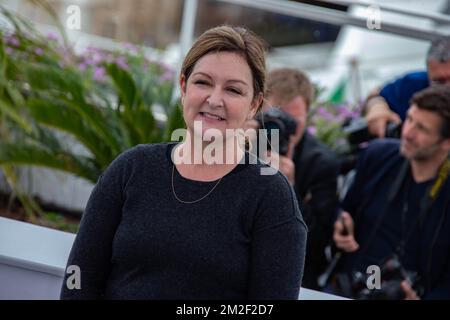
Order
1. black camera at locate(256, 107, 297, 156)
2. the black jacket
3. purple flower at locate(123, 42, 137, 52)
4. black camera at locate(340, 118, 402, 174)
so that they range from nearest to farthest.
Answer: black camera at locate(256, 107, 297, 156)
the black jacket
black camera at locate(340, 118, 402, 174)
purple flower at locate(123, 42, 137, 52)

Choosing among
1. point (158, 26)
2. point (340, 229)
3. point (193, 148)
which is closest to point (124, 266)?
point (193, 148)

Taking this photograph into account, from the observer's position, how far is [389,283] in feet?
9.58

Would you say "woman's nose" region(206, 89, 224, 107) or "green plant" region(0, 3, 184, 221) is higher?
"green plant" region(0, 3, 184, 221)

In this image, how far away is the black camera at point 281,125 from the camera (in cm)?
287

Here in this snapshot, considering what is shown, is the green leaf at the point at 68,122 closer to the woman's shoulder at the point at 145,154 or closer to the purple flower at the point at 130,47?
the purple flower at the point at 130,47

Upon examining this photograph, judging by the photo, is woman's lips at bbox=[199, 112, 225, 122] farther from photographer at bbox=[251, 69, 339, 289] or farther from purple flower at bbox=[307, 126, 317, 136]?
purple flower at bbox=[307, 126, 317, 136]

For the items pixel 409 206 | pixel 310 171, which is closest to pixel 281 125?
pixel 310 171

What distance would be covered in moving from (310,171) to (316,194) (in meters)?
0.11

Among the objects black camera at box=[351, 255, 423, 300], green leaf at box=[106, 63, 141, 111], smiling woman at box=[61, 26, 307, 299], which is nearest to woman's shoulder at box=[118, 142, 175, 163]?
smiling woman at box=[61, 26, 307, 299]

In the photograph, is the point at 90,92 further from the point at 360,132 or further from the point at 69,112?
the point at 360,132

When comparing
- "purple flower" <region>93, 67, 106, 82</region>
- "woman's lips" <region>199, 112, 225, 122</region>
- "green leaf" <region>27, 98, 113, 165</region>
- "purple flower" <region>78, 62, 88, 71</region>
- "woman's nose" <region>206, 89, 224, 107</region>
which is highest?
"purple flower" <region>78, 62, 88, 71</region>

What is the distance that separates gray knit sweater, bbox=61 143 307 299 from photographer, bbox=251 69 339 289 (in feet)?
5.14

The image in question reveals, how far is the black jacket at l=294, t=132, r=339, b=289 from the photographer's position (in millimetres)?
3166
